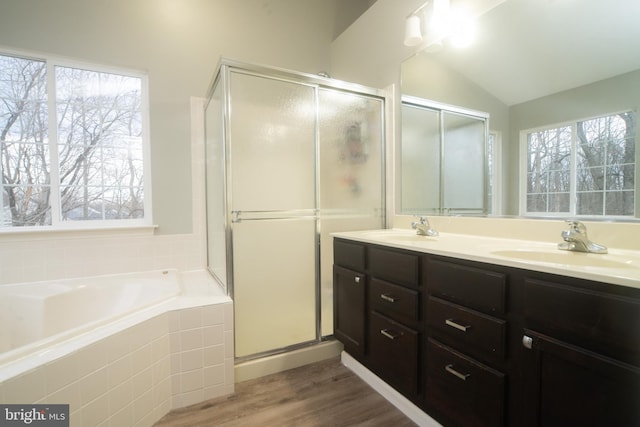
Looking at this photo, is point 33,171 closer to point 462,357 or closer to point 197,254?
point 197,254

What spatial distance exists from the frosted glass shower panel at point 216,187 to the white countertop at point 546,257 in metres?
0.96

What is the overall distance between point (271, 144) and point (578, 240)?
1710mm

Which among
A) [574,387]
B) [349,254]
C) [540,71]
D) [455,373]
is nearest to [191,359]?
[349,254]

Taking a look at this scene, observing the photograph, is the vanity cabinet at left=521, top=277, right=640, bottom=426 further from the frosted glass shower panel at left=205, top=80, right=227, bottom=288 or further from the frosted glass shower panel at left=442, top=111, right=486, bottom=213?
the frosted glass shower panel at left=205, top=80, right=227, bottom=288

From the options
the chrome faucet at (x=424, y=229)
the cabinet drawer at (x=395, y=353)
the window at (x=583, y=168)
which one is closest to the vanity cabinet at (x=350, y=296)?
the cabinet drawer at (x=395, y=353)

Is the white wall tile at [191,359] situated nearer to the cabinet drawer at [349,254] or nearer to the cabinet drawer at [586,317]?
the cabinet drawer at [349,254]

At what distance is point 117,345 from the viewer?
130 centimetres

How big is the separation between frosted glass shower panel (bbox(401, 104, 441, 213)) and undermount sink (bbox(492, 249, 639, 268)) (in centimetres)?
71

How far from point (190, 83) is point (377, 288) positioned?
2.18m

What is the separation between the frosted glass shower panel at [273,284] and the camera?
1891 millimetres

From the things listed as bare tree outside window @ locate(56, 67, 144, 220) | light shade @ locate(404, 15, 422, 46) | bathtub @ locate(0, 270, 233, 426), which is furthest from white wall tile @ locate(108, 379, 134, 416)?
light shade @ locate(404, 15, 422, 46)

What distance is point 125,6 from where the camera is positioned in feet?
7.10

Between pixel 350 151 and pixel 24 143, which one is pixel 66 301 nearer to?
pixel 24 143

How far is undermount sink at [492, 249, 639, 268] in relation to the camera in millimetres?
976
